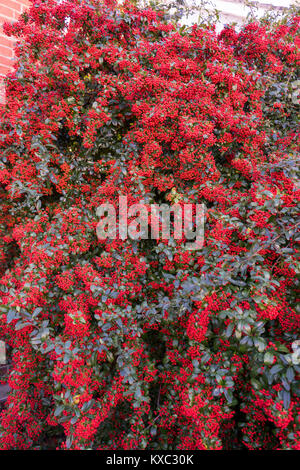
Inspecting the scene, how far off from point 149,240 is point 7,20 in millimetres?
2310

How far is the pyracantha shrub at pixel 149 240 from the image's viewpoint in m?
1.32

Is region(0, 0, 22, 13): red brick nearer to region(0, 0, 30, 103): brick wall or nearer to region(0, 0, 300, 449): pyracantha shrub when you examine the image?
region(0, 0, 30, 103): brick wall

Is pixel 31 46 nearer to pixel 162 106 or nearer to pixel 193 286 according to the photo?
pixel 162 106

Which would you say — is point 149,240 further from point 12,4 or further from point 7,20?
point 12,4

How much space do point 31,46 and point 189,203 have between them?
5.11 feet

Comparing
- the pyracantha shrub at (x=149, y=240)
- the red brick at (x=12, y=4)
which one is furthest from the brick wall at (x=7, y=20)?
the pyracantha shrub at (x=149, y=240)

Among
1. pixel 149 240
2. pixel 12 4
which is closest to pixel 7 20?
pixel 12 4

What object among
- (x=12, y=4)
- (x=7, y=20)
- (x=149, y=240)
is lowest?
(x=149, y=240)

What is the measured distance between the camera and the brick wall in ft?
7.85

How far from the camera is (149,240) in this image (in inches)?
67.9

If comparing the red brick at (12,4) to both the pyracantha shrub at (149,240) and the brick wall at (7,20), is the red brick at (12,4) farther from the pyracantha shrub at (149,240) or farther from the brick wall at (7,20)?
the pyracantha shrub at (149,240)

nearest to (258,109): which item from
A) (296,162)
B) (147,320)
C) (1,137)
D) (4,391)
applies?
(296,162)

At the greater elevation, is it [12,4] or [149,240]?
[12,4]

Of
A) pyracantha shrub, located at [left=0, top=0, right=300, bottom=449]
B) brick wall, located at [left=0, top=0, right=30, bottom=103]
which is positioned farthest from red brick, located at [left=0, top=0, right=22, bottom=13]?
pyracantha shrub, located at [left=0, top=0, right=300, bottom=449]
